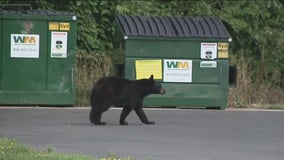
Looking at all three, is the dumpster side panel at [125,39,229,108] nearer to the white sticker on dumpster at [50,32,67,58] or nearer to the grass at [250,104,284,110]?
the grass at [250,104,284,110]

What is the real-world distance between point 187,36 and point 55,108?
3.90 meters

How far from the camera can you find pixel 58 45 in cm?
1875

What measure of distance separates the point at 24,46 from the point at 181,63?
4.05 metres

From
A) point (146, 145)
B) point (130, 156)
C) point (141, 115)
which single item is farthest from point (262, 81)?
point (130, 156)

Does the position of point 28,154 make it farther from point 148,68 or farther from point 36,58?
point 148,68

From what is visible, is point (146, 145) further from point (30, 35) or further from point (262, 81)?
point (262, 81)

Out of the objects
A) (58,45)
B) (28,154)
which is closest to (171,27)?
(58,45)

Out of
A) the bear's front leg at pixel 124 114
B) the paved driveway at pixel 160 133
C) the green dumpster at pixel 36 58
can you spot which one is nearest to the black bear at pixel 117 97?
the bear's front leg at pixel 124 114

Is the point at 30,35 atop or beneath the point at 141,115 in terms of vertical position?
atop

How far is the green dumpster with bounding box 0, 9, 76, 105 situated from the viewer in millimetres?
18547

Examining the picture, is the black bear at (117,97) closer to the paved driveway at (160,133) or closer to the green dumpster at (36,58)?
the paved driveway at (160,133)

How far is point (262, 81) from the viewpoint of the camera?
74.1 feet

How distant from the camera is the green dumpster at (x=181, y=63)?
19.0 metres

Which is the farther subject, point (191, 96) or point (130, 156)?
point (191, 96)
